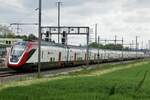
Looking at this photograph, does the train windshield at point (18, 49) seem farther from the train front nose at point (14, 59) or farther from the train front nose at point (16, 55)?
the train front nose at point (14, 59)

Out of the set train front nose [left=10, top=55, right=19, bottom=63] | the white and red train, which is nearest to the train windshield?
the white and red train

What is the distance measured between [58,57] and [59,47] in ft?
7.06

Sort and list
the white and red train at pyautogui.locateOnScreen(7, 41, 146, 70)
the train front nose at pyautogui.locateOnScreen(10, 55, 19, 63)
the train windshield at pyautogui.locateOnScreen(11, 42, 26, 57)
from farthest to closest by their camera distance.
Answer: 1. the train windshield at pyautogui.locateOnScreen(11, 42, 26, 57)
2. the white and red train at pyautogui.locateOnScreen(7, 41, 146, 70)
3. the train front nose at pyautogui.locateOnScreen(10, 55, 19, 63)

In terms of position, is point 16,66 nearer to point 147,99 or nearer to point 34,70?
point 34,70

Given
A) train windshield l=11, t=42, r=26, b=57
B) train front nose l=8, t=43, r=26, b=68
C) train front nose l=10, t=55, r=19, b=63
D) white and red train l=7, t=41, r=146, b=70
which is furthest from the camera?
train windshield l=11, t=42, r=26, b=57

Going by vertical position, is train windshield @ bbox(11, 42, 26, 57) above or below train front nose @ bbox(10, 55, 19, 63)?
above

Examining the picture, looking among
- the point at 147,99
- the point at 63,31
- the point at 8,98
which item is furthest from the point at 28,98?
the point at 63,31

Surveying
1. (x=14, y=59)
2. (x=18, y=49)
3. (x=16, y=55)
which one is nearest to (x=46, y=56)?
(x=18, y=49)

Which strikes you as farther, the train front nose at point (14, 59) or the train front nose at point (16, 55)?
the train front nose at point (14, 59)

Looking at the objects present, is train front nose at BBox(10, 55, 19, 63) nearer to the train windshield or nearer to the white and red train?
the white and red train

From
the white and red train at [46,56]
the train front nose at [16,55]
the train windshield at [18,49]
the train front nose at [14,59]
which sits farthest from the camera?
the train windshield at [18,49]

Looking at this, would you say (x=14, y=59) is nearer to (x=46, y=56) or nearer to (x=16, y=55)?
(x=16, y=55)

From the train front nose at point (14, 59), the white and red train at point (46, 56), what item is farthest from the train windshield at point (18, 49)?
the train front nose at point (14, 59)

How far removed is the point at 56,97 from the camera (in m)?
21.9
